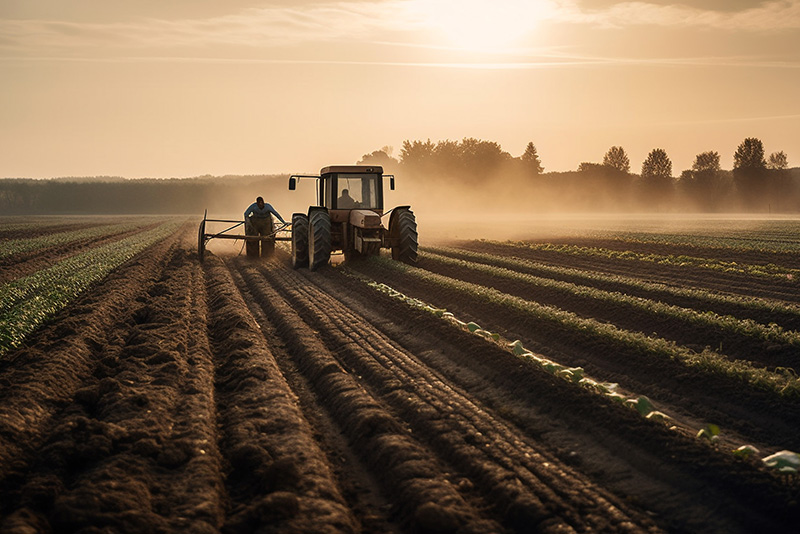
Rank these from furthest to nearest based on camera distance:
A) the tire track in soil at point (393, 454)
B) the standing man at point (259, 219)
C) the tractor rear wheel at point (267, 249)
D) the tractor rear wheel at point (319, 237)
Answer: the tractor rear wheel at point (267, 249) → the standing man at point (259, 219) → the tractor rear wheel at point (319, 237) → the tire track in soil at point (393, 454)

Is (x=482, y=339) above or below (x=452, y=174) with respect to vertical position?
below

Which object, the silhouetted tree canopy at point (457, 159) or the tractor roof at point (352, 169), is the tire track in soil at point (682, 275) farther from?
the silhouetted tree canopy at point (457, 159)

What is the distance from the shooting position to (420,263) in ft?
63.4

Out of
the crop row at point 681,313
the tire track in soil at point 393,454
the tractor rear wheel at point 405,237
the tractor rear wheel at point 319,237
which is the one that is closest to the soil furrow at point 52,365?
the tire track in soil at point 393,454

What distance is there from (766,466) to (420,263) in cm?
1422

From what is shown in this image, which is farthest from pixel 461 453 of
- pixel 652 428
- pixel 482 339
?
pixel 482 339

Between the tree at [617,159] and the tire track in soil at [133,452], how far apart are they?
302 ft

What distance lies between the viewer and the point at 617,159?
9581cm

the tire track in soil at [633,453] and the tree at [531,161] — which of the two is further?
Result: the tree at [531,161]

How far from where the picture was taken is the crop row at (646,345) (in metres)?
7.41

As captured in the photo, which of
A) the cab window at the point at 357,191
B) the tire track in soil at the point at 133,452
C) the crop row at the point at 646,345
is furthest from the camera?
the cab window at the point at 357,191

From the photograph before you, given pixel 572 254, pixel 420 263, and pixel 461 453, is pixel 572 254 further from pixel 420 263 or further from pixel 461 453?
pixel 461 453

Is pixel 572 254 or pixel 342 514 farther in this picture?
pixel 572 254

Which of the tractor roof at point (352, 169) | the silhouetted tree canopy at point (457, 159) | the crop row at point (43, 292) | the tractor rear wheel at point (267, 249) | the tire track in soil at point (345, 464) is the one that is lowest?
the tire track in soil at point (345, 464)
